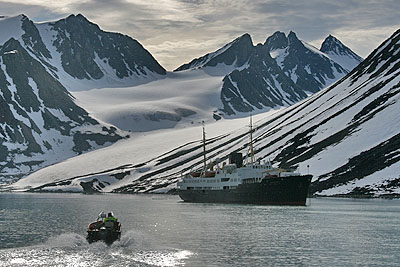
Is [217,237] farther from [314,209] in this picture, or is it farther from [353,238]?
[314,209]

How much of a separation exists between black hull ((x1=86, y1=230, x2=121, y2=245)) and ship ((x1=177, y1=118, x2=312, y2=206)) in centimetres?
6750

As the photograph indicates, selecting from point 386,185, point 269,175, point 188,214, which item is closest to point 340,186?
point 386,185

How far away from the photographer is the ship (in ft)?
466

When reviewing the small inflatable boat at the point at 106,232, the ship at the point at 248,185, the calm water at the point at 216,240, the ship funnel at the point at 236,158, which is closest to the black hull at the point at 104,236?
the small inflatable boat at the point at 106,232

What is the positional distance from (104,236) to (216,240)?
13.5 metres

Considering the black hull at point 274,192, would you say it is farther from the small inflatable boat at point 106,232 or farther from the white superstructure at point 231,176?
the small inflatable boat at point 106,232

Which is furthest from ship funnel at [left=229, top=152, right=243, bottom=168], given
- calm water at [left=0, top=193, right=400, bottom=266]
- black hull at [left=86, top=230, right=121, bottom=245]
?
black hull at [left=86, top=230, right=121, bottom=245]

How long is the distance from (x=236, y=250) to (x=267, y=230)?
19.6 metres

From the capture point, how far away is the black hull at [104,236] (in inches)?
3061

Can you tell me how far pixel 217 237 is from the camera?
8312 centimetres

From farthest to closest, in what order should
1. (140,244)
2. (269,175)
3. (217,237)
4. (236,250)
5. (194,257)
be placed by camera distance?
(269,175) → (217,237) → (140,244) → (236,250) → (194,257)

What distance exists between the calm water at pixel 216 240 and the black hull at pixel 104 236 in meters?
1.05

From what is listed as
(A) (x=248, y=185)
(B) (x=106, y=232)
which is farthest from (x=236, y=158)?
(B) (x=106, y=232)

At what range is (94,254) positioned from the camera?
70.3 meters
